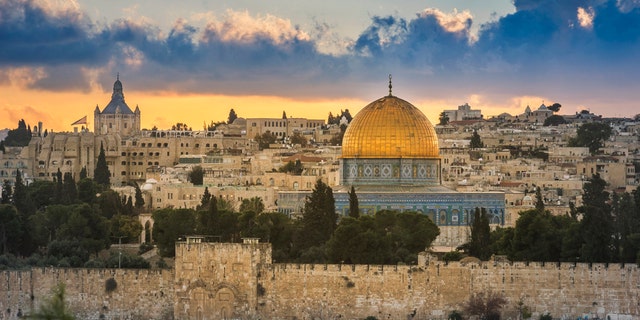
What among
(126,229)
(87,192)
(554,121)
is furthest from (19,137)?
(126,229)

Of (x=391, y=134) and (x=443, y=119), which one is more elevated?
(x=443, y=119)

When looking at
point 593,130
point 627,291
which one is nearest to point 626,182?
point 593,130

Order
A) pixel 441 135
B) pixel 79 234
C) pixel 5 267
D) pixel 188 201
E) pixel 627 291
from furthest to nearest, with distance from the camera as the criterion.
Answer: pixel 441 135
pixel 188 201
pixel 79 234
pixel 5 267
pixel 627 291

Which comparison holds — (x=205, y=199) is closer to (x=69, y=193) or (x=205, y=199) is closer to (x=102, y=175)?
(x=69, y=193)

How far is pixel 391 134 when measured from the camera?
71750 millimetres

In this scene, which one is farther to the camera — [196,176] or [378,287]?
[196,176]

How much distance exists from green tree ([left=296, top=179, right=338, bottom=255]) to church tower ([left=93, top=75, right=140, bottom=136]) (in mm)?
67554

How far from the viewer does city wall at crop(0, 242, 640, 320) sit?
1879 inches

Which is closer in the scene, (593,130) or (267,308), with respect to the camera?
(267,308)

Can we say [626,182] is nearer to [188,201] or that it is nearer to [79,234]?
[188,201]

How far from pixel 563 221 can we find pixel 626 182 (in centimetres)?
3758

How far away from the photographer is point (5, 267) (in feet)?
175

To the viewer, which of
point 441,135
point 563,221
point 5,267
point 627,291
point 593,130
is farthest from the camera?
point 441,135

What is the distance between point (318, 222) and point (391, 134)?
16.0 metres
